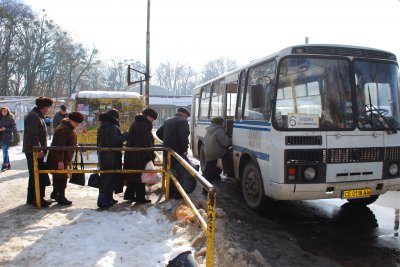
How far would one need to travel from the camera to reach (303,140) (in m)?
5.54

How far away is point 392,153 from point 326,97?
56.9 inches

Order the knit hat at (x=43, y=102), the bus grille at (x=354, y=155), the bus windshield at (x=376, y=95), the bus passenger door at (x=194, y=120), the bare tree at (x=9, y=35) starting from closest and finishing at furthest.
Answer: the bus grille at (x=354, y=155) → the bus windshield at (x=376, y=95) → the knit hat at (x=43, y=102) → the bus passenger door at (x=194, y=120) → the bare tree at (x=9, y=35)

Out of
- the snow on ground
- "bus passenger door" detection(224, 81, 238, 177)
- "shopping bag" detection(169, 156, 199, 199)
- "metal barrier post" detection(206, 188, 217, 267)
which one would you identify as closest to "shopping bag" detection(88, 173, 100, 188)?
the snow on ground

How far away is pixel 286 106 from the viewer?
571 centimetres

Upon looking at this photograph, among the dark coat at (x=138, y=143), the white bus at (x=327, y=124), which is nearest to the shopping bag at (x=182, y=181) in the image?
the dark coat at (x=138, y=143)

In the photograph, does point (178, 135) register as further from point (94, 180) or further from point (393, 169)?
point (393, 169)

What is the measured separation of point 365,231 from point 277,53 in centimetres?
309

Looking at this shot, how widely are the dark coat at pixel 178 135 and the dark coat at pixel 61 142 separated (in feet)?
5.52

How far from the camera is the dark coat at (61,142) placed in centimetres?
630

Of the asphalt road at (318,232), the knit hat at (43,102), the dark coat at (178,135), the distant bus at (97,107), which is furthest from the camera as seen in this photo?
the distant bus at (97,107)

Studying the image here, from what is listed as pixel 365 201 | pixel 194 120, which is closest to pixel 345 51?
pixel 365 201

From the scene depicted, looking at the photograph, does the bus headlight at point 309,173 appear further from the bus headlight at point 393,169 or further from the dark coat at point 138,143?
the dark coat at point 138,143

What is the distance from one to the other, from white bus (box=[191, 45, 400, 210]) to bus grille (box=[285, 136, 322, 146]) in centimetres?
1

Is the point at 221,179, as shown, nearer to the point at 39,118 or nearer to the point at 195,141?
the point at 195,141
